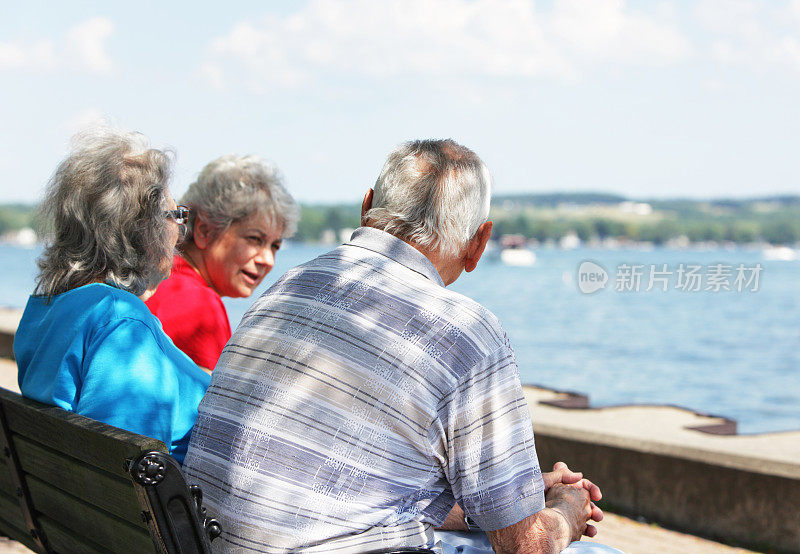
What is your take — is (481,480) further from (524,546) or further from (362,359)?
(362,359)

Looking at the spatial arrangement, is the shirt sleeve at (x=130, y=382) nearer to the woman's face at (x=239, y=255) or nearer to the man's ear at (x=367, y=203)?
the man's ear at (x=367, y=203)

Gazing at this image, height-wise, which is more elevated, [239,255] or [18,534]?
[239,255]

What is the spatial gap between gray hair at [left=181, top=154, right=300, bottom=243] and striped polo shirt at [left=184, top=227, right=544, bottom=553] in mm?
1992

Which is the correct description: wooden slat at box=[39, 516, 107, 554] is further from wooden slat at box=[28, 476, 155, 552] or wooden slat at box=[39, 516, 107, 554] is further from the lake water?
the lake water

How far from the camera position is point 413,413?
228 cm

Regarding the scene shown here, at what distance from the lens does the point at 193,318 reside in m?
3.89

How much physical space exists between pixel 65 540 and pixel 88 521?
269 mm

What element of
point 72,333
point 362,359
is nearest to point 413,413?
point 362,359

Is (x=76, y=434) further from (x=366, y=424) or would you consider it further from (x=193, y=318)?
(x=193, y=318)

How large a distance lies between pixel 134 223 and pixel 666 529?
3.87 meters

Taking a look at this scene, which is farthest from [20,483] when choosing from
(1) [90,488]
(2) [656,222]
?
(2) [656,222]

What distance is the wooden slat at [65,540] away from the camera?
249 centimetres

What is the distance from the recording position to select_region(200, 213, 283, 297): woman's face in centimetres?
436

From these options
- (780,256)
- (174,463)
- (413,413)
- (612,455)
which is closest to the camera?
(174,463)
